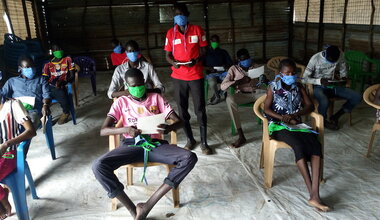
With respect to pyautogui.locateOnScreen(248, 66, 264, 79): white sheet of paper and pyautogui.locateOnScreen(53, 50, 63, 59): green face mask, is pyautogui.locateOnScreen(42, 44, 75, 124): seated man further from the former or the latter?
pyautogui.locateOnScreen(248, 66, 264, 79): white sheet of paper

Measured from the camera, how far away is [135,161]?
2.44 meters

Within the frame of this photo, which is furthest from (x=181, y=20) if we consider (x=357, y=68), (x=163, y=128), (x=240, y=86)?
(x=357, y=68)

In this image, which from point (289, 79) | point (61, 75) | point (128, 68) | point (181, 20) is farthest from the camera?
point (61, 75)

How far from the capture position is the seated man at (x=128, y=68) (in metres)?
3.46

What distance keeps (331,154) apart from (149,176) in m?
2.01

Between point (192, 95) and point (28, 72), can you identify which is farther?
point (192, 95)

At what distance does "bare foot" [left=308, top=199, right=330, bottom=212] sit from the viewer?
96.2 inches

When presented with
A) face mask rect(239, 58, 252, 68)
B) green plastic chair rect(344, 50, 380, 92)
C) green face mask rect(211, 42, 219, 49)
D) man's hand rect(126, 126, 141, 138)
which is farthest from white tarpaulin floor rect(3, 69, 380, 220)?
green plastic chair rect(344, 50, 380, 92)

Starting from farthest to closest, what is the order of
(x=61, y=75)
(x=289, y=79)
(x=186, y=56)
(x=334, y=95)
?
1. (x=61, y=75)
2. (x=334, y=95)
3. (x=186, y=56)
4. (x=289, y=79)

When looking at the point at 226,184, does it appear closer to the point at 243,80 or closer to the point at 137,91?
the point at 137,91

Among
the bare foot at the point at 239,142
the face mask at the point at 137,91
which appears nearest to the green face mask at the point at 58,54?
the face mask at the point at 137,91

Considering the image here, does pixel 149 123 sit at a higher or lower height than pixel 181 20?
lower

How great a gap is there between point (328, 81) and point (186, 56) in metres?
1.94

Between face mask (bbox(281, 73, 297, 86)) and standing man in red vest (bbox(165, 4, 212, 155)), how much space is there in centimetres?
93
